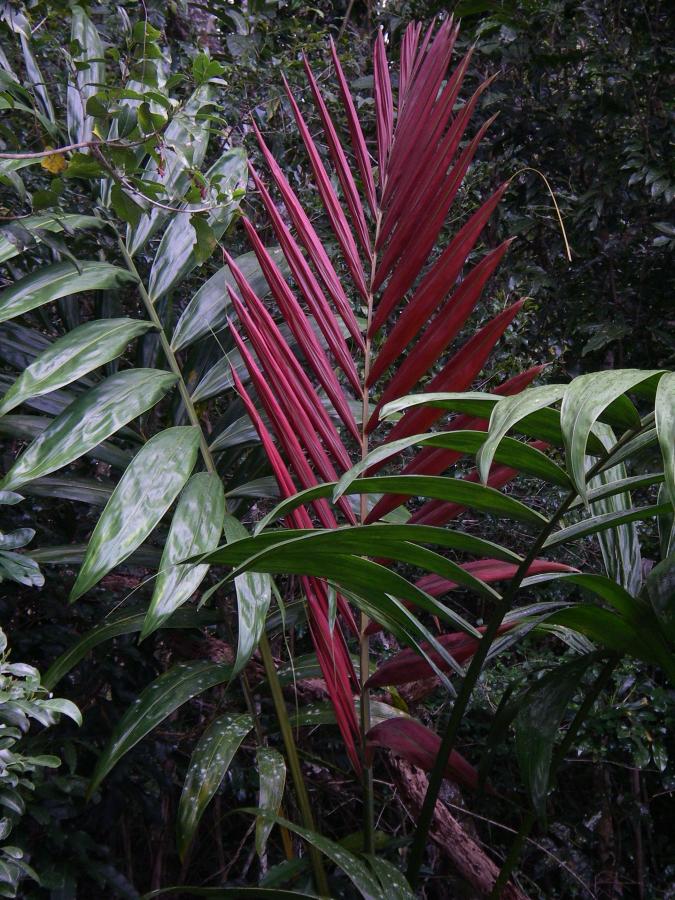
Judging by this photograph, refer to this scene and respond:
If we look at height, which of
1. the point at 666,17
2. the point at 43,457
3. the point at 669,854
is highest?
the point at 666,17

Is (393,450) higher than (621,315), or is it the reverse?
(393,450)

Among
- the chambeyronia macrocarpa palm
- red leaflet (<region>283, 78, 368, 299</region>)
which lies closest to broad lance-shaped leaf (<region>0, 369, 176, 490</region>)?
the chambeyronia macrocarpa palm

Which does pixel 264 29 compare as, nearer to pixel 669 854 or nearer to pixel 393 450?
pixel 393 450

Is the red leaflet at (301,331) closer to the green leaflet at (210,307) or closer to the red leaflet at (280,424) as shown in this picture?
the red leaflet at (280,424)

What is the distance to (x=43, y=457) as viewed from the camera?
2.78 ft

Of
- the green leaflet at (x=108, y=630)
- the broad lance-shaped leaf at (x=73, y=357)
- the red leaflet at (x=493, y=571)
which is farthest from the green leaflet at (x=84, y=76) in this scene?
the red leaflet at (x=493, y=571)

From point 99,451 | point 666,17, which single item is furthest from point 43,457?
point 666,17

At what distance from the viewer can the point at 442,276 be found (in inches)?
31.5

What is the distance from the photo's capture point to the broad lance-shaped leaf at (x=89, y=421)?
0.84 meters

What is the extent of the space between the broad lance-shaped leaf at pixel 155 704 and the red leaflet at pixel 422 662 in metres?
0.24

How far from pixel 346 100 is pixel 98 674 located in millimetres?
959

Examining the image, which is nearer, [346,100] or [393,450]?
[393,450]

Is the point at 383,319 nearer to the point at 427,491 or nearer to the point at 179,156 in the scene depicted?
the point at 179,156

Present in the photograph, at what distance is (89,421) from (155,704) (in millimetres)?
344
